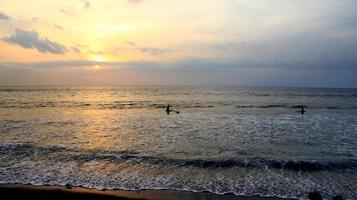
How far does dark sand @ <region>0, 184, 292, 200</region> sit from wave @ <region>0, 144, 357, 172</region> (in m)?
4.17

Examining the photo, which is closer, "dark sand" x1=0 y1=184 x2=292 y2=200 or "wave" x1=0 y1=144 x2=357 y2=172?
"dark sand" x1=0 y1=184 x2=292 y2=200

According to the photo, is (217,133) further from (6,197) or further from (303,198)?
(6,197)

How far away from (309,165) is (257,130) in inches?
468

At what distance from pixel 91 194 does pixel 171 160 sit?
6.00m

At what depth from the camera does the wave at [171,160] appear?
16562mm

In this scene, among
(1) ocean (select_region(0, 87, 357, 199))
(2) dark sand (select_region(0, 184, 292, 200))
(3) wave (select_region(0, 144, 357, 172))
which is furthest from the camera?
(3) wave (select_region(0, 144, 357, 172))

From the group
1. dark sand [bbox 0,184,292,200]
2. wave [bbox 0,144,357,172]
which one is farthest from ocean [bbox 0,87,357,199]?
dark sand [bbox 0,184,292,200]

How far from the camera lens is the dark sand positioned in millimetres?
11758

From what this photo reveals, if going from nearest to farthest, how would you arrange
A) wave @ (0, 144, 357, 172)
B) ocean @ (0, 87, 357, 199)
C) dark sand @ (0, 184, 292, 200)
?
dark sand @ (0, 184, 292, 200) < ocean @ (0, 87, 357, 199) < wave @ (0, 144, 357, 172)

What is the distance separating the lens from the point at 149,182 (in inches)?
542

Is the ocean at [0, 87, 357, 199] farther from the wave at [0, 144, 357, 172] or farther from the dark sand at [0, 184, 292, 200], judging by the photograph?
the dark sand at [0, 184, 292, 200]

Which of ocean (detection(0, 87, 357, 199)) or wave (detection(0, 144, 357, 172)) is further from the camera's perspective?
wave (detection(0, 144, 357, 172))

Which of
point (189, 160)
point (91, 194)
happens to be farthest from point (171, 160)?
point (91, 194)

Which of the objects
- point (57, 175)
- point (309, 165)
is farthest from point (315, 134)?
point (57, 175)
